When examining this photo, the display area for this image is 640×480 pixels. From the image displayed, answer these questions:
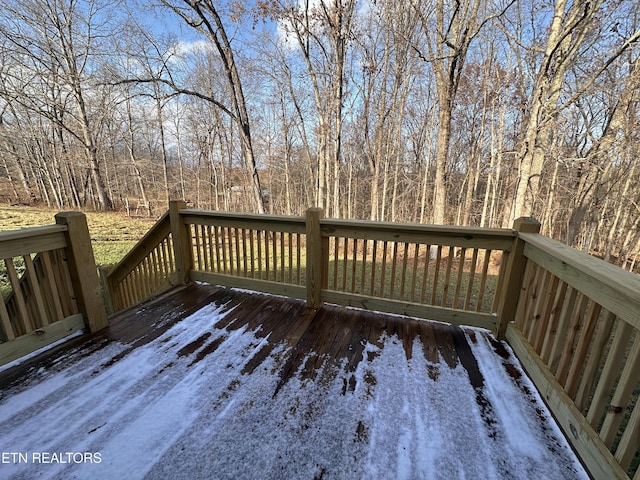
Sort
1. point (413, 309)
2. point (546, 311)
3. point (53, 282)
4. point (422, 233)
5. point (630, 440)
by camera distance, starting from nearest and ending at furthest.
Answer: point (630, 440) → point (546, 311) → point (53, 282) → point (422, 233) → point (413, 309)

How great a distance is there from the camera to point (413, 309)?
2547mm

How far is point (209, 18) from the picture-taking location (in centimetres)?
678

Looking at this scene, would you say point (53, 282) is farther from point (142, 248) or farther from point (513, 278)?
point (513, 278)

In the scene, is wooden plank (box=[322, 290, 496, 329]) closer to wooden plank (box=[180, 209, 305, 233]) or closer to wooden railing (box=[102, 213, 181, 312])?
wooden plank (box=[180, 209, 305, 233])

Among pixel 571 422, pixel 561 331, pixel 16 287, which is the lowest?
pixel 571 422

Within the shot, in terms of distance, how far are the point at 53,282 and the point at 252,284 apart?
1612 millimetres

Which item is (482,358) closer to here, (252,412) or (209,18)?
(252,412)

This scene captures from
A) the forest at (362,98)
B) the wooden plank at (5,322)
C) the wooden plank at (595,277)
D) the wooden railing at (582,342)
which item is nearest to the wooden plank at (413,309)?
the wooden railing at (582,342)

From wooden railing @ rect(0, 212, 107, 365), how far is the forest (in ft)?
19.4

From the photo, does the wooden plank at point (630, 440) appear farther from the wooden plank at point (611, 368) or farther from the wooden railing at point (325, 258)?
the wooden railing at point (325, 258)

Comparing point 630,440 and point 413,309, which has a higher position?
point 630,440

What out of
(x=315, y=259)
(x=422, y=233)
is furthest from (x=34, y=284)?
(x=422, y=233)

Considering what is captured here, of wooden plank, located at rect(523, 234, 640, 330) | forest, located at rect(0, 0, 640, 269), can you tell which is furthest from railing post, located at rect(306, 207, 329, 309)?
forest, located at rect(0, 0, 640, 269)

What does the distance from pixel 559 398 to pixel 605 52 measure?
9.02m
